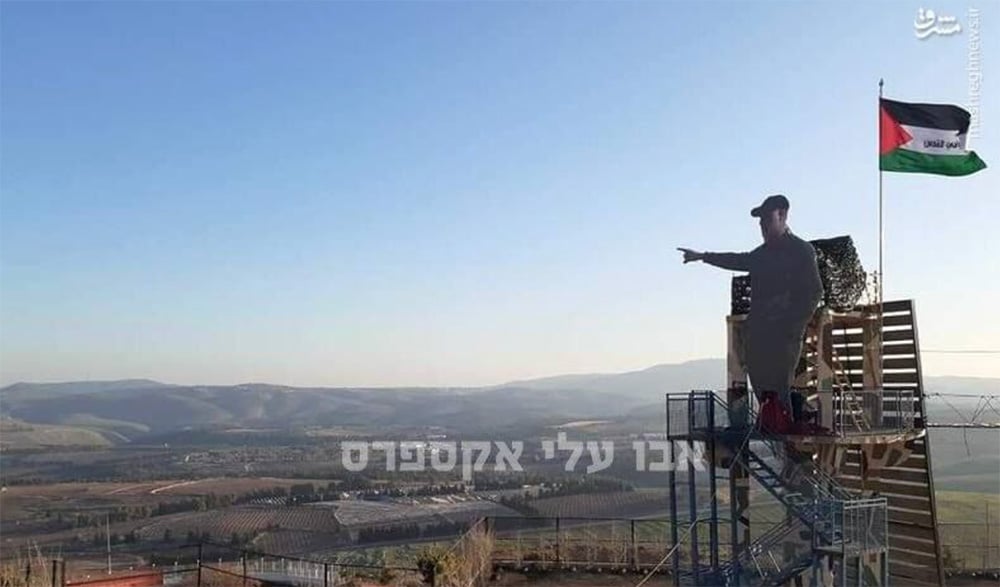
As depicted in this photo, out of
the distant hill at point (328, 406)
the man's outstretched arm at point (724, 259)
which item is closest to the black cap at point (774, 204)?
the man's outstretched arm at point (724, 259)

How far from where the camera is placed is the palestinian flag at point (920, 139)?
765 inches

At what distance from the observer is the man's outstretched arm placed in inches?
715

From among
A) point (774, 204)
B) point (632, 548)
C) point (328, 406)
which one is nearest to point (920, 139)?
point (774, 204)

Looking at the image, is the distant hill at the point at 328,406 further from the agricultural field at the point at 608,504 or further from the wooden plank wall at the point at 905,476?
the wooden plank wall at the point at 905,476

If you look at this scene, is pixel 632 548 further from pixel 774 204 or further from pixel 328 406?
pixel 328 406

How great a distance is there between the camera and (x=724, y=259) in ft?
60.5

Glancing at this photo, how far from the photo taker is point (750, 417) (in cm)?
1695

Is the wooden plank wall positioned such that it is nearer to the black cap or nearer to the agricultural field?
the black cap

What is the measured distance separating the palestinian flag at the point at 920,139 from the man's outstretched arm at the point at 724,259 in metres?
4.17

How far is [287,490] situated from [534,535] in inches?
1288

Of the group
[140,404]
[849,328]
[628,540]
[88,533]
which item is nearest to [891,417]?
[849,328]

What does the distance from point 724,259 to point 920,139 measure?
17.4ft

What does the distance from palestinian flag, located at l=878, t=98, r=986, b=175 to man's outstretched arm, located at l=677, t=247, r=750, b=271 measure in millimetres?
4168

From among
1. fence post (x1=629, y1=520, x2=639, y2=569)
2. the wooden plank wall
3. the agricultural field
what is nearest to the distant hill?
the agricultural field
